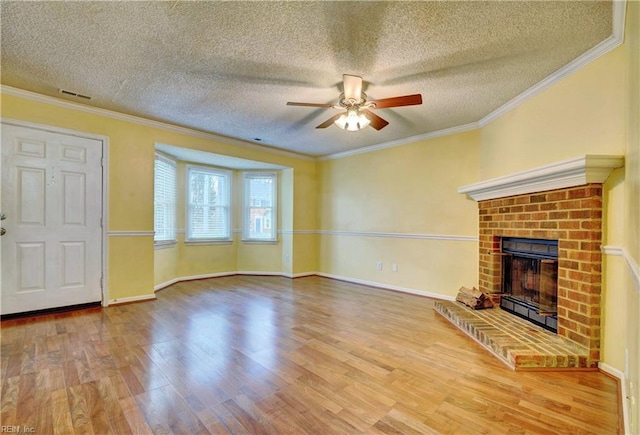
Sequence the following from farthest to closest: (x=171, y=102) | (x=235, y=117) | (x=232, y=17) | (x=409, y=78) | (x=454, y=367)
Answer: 1. (x=235, y=117)
2. (x=171, y=102)
3. (x=409, y=78)
4. (x=454, y=367)
5. (x=232, y=17)

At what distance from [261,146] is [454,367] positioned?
4.37m

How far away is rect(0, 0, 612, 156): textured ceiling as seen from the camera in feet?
6.15

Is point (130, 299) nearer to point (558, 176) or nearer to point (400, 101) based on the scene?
point (400, 101)

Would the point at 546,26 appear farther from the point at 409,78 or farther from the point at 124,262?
the point at 124,262

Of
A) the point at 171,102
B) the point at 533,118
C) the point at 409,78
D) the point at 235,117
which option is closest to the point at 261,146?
the point at 235,117

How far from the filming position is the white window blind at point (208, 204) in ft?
18.0

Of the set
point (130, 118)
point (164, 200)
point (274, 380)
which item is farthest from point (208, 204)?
point (274, 380)

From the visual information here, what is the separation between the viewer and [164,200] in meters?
4.88

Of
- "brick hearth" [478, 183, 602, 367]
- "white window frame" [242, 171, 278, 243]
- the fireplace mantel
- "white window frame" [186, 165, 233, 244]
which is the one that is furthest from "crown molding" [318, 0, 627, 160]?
"white window frame" [186, 165, 233, 244]

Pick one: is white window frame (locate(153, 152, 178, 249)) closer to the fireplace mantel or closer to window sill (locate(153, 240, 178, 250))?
window sill (locate(153, 240, 178, 250))

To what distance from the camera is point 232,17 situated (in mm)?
1931

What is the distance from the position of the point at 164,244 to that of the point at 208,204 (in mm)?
1224

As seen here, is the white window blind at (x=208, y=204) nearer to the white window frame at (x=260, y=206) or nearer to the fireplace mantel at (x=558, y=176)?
the white window frame at (x=260, y=206)

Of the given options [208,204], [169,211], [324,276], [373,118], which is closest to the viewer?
[373,118]
